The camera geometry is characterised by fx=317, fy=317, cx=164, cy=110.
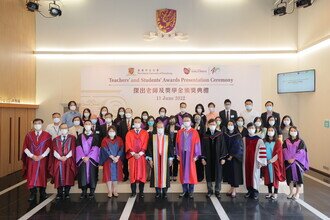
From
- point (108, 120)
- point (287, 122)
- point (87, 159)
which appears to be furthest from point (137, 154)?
point (287, 122)

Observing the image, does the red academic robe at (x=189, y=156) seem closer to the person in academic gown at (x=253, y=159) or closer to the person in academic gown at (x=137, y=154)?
the person in academic gown at (x=137, y=154)

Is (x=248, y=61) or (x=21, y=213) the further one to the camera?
(x=248, y=61)

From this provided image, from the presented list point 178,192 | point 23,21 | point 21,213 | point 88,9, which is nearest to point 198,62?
point 88,9

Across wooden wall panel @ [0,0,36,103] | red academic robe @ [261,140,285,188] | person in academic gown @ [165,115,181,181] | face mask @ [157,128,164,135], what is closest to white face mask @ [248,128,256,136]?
red academic robe @ [261,140,285,188]

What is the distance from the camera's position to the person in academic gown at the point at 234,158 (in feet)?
18.6

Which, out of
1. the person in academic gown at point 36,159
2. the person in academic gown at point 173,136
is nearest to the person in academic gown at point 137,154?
the person in academic gown at point 173,136

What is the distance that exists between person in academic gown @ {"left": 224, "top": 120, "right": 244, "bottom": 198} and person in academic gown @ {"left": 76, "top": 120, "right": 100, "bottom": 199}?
238 centimetres

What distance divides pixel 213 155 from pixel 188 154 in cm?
47

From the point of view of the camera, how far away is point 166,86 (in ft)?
29.7

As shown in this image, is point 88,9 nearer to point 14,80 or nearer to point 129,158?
point 14,80

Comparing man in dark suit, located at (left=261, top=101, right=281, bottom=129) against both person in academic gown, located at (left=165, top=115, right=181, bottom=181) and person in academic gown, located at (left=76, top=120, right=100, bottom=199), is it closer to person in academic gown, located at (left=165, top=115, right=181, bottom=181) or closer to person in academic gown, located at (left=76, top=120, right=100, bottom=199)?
person in academic gown, located at (left=165, top=115, right=181, bottom=181)

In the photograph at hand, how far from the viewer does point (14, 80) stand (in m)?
8.14

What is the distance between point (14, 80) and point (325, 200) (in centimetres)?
752

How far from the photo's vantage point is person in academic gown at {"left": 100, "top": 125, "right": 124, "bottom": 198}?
5.69m
